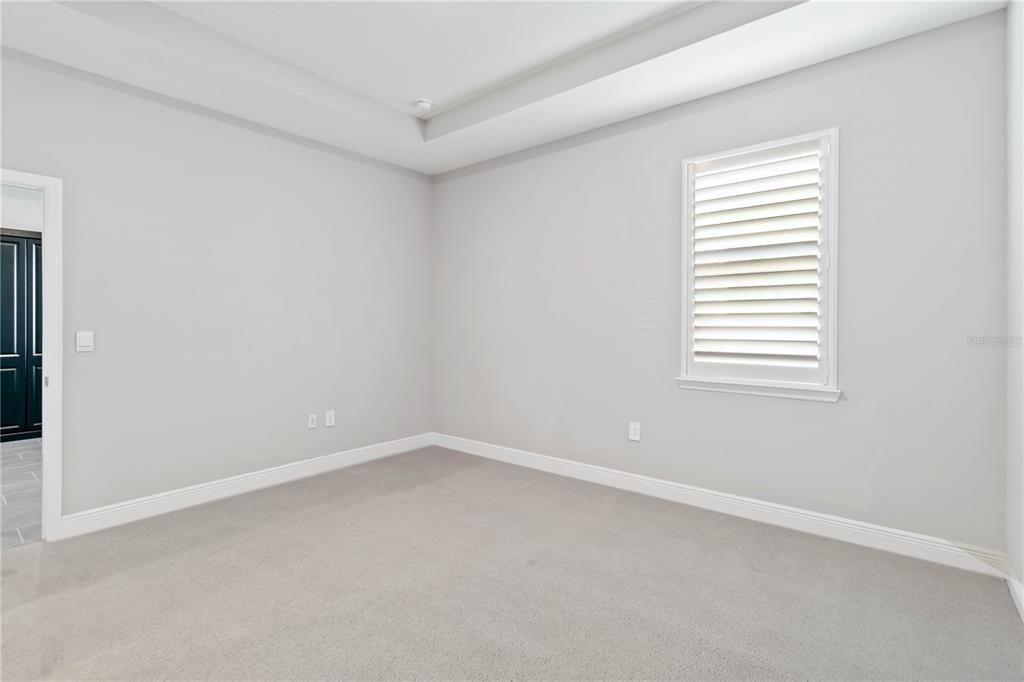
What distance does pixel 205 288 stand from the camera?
11.6 ft

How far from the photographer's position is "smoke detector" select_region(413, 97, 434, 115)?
3709 millimetres

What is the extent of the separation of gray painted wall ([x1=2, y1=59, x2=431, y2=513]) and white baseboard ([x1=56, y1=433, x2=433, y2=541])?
0.20 ft

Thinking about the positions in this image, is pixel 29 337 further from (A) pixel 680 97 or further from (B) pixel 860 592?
(B) pixel 860 592

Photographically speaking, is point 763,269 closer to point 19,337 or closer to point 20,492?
point 20,492

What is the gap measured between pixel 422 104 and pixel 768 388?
9.86ft

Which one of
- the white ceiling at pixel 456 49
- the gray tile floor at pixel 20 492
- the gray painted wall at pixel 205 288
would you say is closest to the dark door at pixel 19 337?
the gray tile floor at pixel 20 492

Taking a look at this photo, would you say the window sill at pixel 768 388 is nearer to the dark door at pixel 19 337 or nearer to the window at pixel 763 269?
the window at pixel 763 269

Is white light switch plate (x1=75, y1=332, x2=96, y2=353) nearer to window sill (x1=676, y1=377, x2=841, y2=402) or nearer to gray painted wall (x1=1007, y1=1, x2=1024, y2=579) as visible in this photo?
window sill (x1=676, y1=377, x2=841, y2=402)

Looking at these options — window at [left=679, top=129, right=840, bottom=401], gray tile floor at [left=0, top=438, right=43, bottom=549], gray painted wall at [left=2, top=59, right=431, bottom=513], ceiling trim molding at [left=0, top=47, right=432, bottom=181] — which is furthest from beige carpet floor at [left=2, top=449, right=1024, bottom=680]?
ceiling trim molding at [left=0, top=47, right=432, bottom=181]

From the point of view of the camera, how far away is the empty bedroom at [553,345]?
2.11 metres

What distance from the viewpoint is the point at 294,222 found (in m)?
4.00

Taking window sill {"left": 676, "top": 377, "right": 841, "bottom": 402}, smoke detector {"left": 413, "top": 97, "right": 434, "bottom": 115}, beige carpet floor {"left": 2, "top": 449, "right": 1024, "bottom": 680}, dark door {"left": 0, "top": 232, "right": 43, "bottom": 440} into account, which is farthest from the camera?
dark door {"left": 0, "top": 232, "right": 43, "bottom": 440}

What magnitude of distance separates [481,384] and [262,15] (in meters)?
3.07

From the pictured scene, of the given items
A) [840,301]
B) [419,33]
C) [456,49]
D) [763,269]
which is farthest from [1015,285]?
[419,33]
